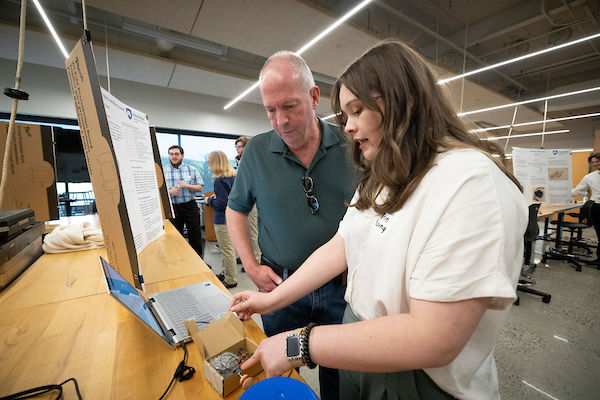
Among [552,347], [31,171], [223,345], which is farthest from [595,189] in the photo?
[31,171]

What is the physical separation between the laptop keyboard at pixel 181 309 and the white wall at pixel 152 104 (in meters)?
5.59

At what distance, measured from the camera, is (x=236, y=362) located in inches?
22.4

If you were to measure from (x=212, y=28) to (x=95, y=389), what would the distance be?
12.6 feet

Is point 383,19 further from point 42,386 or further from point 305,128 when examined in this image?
point 42,386

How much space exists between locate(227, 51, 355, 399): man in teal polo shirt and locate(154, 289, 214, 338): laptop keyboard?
1.00ft

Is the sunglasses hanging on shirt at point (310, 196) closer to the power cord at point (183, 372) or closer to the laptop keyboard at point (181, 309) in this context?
the laptop keyboard at point (181, 309)

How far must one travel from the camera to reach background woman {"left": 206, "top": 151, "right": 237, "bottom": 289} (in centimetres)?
297

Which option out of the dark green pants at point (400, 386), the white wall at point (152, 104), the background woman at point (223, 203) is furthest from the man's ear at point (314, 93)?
the white wall at point (152, 104)

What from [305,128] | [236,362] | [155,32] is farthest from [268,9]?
[236,362]

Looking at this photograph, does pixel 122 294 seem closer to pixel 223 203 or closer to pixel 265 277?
pixel 265 277

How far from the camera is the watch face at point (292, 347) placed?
19.8 inches

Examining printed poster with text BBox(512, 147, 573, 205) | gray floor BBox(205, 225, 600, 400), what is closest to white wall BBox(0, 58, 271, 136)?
gray floor BBox(205, 225, 600, 400)

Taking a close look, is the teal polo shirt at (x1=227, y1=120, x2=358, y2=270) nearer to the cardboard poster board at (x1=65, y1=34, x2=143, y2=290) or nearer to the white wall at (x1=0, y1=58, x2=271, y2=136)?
the cardboard poster board at (x1=65, y1=34, x2=143, y2=290)

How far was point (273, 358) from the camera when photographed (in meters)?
0.52
